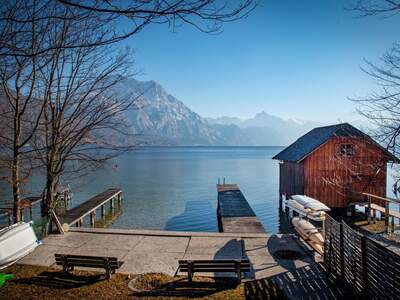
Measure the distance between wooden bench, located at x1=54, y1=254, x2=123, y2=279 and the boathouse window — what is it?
22.7m

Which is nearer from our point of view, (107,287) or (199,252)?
(107,287)

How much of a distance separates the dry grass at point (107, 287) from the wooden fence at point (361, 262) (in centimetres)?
204

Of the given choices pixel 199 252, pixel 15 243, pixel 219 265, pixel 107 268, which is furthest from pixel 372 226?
pixel 15 243

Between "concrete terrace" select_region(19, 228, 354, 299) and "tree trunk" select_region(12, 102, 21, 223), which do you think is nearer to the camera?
"concrete terrace" select_region(19, 228, 354, 299)

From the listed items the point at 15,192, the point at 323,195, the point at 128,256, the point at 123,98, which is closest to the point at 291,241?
the point at 128,256

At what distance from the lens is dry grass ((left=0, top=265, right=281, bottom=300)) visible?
25.9ft

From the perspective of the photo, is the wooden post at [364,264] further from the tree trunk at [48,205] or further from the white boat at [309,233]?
the tree trunk at [48,205]

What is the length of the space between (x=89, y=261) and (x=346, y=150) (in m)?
23.7

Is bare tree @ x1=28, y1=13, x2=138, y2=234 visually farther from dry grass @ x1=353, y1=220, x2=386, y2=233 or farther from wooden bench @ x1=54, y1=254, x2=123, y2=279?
dry grass @ x1=353, y1=220, x2=386, y2=233

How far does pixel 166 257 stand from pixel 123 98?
20.6ft

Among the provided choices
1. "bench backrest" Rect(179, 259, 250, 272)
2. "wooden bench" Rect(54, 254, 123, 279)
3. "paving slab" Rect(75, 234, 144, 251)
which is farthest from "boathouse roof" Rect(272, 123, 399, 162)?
"wooden bench" Rect(54, 254, 123, 279)

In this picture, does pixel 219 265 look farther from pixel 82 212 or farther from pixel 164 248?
pixel 82 212

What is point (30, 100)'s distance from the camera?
11617mm

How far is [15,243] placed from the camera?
952 cm
